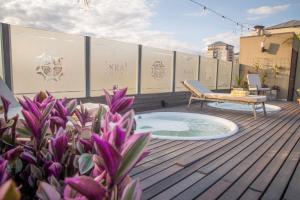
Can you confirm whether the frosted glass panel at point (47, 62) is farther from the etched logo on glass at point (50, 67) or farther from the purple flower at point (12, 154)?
Answer: the purple flower at point (12, 154)

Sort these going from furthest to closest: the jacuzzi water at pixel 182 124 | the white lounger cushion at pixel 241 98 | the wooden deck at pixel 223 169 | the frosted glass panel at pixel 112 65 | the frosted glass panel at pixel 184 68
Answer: the frosted glass panel at pixel 184 68 → the white lounger cushion at pixel 241 98 → the frosted glass panel at pixel 112 65 → the jacuzzi water at pixel 182 124 → the wooden deck at pixel 223 169

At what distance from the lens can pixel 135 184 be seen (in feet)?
1.36

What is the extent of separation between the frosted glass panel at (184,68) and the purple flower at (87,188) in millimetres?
7154

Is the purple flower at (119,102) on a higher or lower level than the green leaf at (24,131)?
higher

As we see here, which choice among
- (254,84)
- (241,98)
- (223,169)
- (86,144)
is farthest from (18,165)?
(254,84)

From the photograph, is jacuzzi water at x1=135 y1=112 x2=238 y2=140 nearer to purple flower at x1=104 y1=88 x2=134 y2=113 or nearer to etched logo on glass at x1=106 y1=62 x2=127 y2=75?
etched logo on glass at x1=106 y1=62 x2=127 y2=75

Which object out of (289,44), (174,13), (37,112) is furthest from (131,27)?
(37,112)

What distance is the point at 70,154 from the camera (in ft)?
1.90

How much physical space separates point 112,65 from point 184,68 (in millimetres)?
3125

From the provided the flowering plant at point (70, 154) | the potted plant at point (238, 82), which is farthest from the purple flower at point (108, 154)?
the potted plant at point (238, 82)

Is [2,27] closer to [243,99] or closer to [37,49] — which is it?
[37,49]

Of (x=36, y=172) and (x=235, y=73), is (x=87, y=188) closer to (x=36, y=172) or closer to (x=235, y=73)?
(x=36, y=172)

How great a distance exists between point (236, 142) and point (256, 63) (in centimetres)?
920

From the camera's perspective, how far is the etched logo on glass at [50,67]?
13.3 feet
